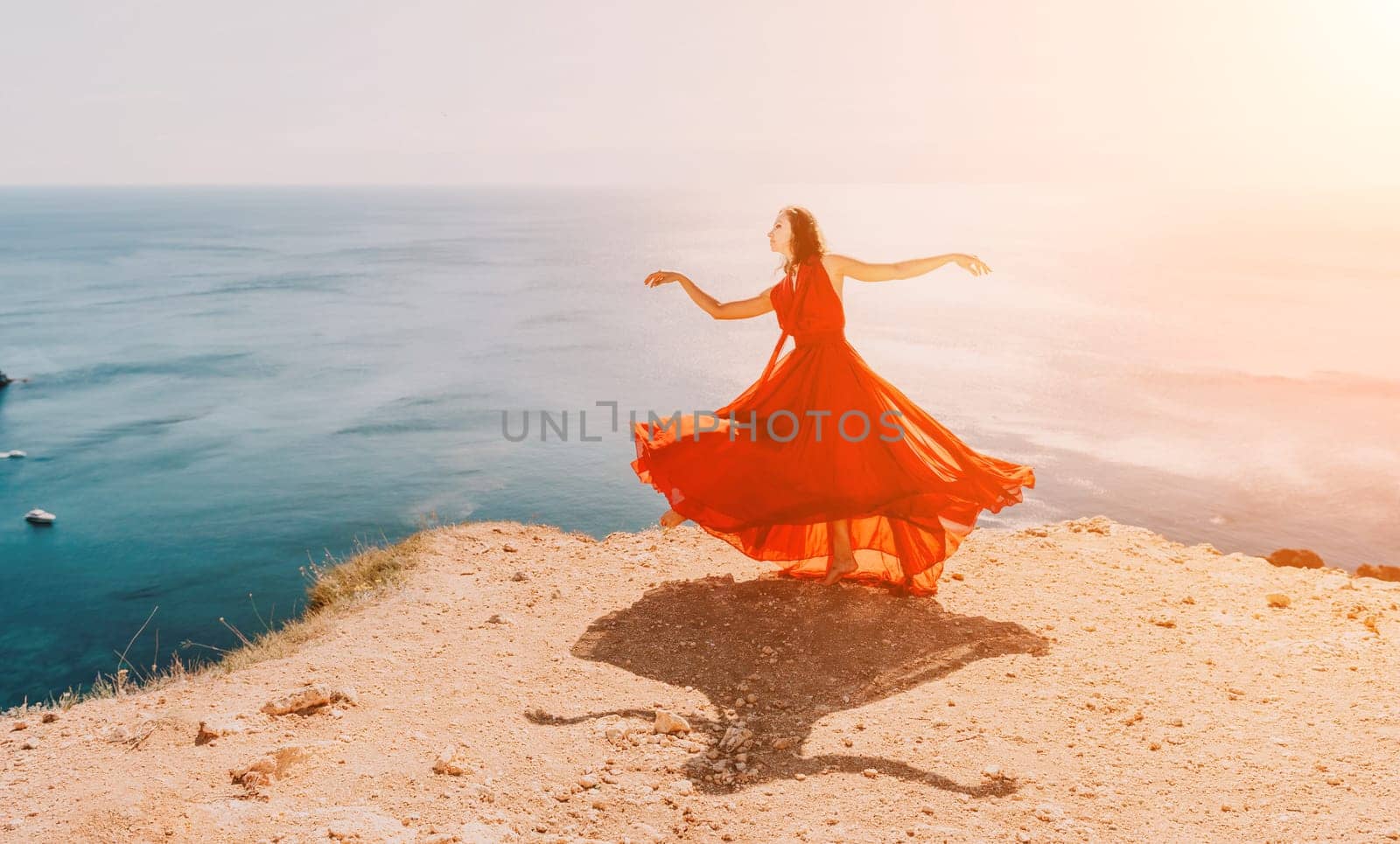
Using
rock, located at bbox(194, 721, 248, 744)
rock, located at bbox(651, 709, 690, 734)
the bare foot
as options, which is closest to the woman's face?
the bare foot

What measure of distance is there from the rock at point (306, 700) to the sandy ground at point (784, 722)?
0.24 feet

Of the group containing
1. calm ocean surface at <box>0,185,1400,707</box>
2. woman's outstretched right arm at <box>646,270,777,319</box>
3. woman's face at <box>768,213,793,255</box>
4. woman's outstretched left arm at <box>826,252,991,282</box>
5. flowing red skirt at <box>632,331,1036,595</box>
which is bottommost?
calm ocean surface at <box>0,185,1400,707</box>

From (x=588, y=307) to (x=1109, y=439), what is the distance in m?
38.6

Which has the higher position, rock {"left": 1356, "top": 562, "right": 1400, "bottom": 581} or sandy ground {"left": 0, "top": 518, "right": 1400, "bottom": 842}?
sandy ground {"left": 0, "top": 518, "right": 1400, "bottom": 842}

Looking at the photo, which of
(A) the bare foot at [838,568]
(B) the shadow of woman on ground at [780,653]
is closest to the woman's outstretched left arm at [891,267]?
(A) the bare foot at [838,568]

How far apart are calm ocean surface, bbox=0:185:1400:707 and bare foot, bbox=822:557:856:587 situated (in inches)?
577

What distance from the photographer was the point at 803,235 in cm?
665

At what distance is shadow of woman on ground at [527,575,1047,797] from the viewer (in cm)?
483

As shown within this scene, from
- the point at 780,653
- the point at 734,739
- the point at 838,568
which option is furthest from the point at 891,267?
the point at 734,739

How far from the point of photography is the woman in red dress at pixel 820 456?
6293 mm

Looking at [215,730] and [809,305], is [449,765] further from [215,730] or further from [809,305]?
[809,305]

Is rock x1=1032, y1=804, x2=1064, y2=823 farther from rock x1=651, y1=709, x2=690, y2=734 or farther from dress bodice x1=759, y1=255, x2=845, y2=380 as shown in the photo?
dress bodice x1=759, y1=255, x2=845, y2=380

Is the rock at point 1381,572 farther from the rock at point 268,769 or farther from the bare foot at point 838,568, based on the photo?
the rock at point 268,769

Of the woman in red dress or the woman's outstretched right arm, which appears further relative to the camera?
the woman's outstretched right arm
